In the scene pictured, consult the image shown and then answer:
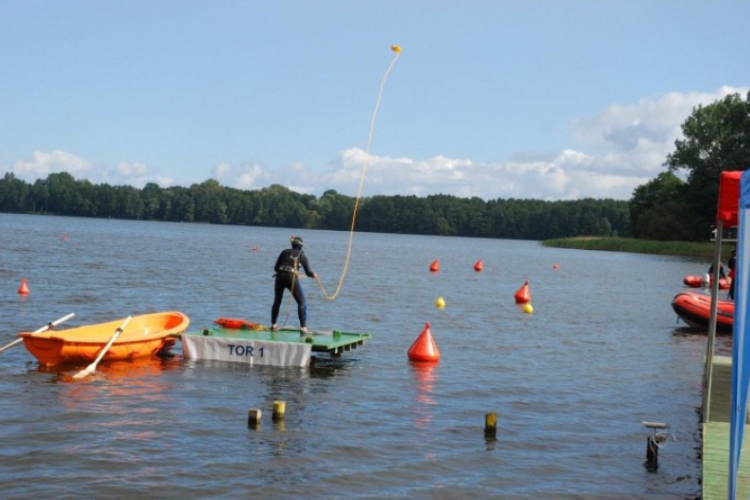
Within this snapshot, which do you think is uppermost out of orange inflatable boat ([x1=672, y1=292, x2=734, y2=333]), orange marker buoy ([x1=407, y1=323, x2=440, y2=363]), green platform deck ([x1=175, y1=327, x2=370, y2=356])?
orange inflatable boat ([x1=672, y1=292, x2=734, y2=333])

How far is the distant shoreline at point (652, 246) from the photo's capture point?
78831mm

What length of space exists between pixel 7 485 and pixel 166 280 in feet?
87.5

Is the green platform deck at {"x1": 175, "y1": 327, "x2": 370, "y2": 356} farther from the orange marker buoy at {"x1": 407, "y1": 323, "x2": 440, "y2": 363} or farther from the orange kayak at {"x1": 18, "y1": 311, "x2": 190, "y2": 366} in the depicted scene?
the orange marker buoy at {"x1": 407, "y1": 323, "x2": 440, "y2": 363}

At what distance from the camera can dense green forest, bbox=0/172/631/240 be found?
190250mm

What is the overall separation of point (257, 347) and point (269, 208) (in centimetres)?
17979

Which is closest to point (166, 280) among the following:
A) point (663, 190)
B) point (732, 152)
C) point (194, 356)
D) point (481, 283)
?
point (481, 283)

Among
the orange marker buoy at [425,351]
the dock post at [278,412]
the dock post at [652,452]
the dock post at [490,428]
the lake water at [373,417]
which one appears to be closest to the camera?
the lake water at [373,417]

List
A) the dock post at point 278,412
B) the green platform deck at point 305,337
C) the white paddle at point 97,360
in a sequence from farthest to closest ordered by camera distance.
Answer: the green platform deck at point 305,337 → the white paddle at point 97,360 → the dock post at point 278,412

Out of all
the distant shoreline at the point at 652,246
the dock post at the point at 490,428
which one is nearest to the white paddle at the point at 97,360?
the dock post at the point at 490,428

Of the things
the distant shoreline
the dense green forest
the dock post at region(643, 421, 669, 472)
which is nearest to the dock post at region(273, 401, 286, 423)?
the dock post at region(643, 421, 669, 472)

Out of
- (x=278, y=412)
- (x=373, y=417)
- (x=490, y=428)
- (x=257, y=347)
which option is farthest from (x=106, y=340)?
(x=490, y=428)

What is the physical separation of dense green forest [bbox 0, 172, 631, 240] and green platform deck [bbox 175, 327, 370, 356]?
17273cm

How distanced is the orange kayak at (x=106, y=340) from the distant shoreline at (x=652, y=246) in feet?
185

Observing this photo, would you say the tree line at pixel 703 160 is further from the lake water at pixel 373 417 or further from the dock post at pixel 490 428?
the dock post at pixel 490 428
